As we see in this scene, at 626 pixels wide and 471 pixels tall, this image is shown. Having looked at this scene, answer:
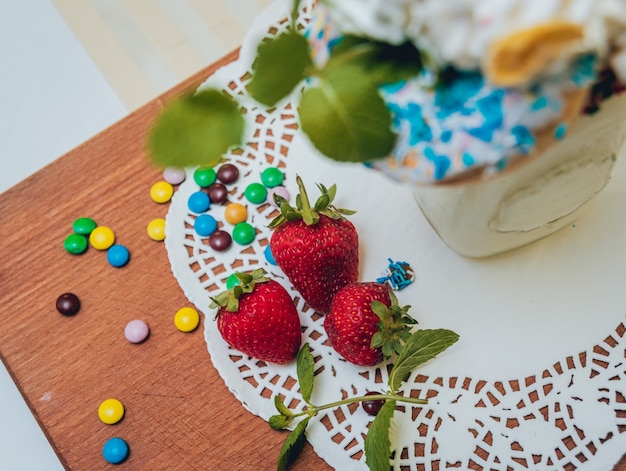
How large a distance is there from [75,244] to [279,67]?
1.48 feet

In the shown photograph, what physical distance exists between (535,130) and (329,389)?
38 cm

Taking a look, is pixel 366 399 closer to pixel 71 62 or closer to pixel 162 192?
pixel 162 192

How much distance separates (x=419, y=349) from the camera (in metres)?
0.73

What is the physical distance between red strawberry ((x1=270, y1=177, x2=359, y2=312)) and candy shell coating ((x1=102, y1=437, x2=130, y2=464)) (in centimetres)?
25

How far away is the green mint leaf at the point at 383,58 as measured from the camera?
1.71 feet

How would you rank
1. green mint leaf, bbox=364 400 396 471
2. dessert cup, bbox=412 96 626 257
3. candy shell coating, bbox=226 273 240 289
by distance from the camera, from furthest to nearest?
1. candy shell coating, bbox=226 273 240 289
2. green mint leaf, bbox=364 400 396 471
3. dessert cup, bbox=412 96 626 257

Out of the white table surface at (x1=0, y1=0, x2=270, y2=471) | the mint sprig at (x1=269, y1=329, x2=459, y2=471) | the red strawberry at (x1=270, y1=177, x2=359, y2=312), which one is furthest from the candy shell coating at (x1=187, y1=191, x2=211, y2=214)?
the white table surface at (x1=0, y1=0, x2=270, y2=471)

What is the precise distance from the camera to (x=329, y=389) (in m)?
0.77

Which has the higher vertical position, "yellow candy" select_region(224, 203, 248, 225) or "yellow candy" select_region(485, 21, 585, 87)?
"yellow candy" select_region(485, 21, 585, 87)

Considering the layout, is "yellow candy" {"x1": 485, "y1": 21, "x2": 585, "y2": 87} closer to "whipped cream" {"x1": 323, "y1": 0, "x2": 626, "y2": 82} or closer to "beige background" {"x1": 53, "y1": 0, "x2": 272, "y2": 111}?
"whipped cream" {"x1": 323, "y1": 0, "x2": 626, "y2": 82}

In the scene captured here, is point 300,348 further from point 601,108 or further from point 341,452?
point 601,108

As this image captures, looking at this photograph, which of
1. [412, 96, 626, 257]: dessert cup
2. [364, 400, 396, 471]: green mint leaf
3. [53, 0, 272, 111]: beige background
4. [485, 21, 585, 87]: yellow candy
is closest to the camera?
[485, 21, 585, 87]: yellow candy

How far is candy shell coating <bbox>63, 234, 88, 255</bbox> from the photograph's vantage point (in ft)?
2.84

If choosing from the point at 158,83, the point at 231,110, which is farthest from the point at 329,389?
the point at 158,83
